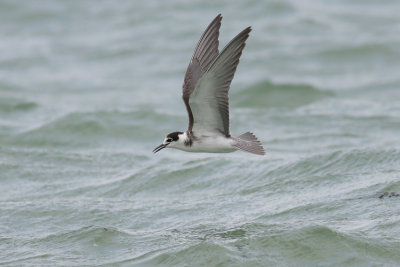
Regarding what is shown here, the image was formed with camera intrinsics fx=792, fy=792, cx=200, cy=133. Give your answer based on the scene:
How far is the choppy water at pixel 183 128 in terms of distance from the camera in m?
9.24

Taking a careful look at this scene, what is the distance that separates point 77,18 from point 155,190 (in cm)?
1543

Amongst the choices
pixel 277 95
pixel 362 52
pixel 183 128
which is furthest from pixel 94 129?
pixel 362 52

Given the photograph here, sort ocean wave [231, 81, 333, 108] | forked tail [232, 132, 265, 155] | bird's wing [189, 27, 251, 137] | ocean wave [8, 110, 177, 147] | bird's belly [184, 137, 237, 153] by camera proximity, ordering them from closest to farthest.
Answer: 1. bird's wing [189, 27, 251, 137]
2. forked tail [232, 132, 265, 155]
3. bird's belly [184, 137, 237, 153]
4. ocean wave [8, 110, 177, 147]
5. ocean wave [231, 81, 333, 108]

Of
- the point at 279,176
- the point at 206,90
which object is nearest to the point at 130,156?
the point at 279,176

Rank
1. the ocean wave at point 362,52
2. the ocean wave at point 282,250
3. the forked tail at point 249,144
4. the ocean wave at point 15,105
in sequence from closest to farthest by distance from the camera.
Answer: the ocean wave at point 282,250, the forked tail at point 249,144, the ocean wave at point 15,105, the ocean wave at point 362,52

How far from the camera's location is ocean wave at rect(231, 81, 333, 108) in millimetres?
18375

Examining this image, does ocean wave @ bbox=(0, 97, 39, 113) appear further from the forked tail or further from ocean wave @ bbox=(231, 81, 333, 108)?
the forked tail

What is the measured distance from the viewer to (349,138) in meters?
15.0

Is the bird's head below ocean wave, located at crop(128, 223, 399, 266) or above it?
above

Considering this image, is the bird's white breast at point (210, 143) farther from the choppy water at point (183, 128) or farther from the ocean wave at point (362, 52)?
the ocean wave at point (362, 52)

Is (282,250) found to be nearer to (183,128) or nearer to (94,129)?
(183,128)

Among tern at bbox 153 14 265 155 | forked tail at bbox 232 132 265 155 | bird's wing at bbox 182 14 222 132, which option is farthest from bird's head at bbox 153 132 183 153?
forked tail at bbox 232 132 265 155

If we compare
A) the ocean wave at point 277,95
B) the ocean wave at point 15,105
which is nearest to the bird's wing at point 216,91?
the ocean wave at point 277,95

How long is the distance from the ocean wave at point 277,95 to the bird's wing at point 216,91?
27.4 feet
